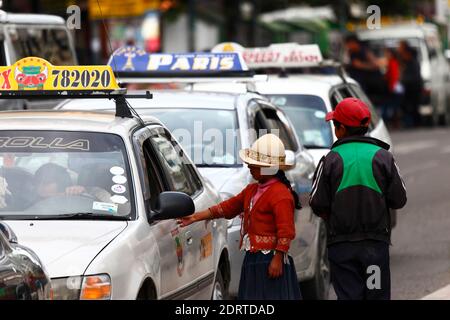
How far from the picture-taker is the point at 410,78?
31.9 metres

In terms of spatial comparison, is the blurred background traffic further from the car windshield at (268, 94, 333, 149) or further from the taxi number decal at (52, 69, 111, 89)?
the taxi number decal at (52, 69, 111, 89)

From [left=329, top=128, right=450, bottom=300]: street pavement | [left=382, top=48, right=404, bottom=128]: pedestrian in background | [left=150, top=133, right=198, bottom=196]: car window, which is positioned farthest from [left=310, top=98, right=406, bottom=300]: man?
[left=382, top=48, right=404, bottom=128]: pedestrian in background

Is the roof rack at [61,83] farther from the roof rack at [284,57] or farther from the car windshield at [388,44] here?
the car windshield at [388,44]

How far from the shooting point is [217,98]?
1102cm

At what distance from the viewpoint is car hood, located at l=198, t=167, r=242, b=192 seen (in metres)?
9.93

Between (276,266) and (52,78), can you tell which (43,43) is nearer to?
(52,78)

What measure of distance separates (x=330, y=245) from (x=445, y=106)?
2670 cm

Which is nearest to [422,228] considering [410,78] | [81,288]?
[81,288]

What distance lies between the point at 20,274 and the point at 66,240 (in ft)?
3.35

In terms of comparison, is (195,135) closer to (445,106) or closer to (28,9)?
(28,9)

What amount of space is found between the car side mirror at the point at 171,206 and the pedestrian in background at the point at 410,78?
2438 cm

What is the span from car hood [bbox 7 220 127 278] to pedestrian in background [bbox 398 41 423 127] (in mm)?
24861

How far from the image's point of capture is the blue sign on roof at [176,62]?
11.9m
